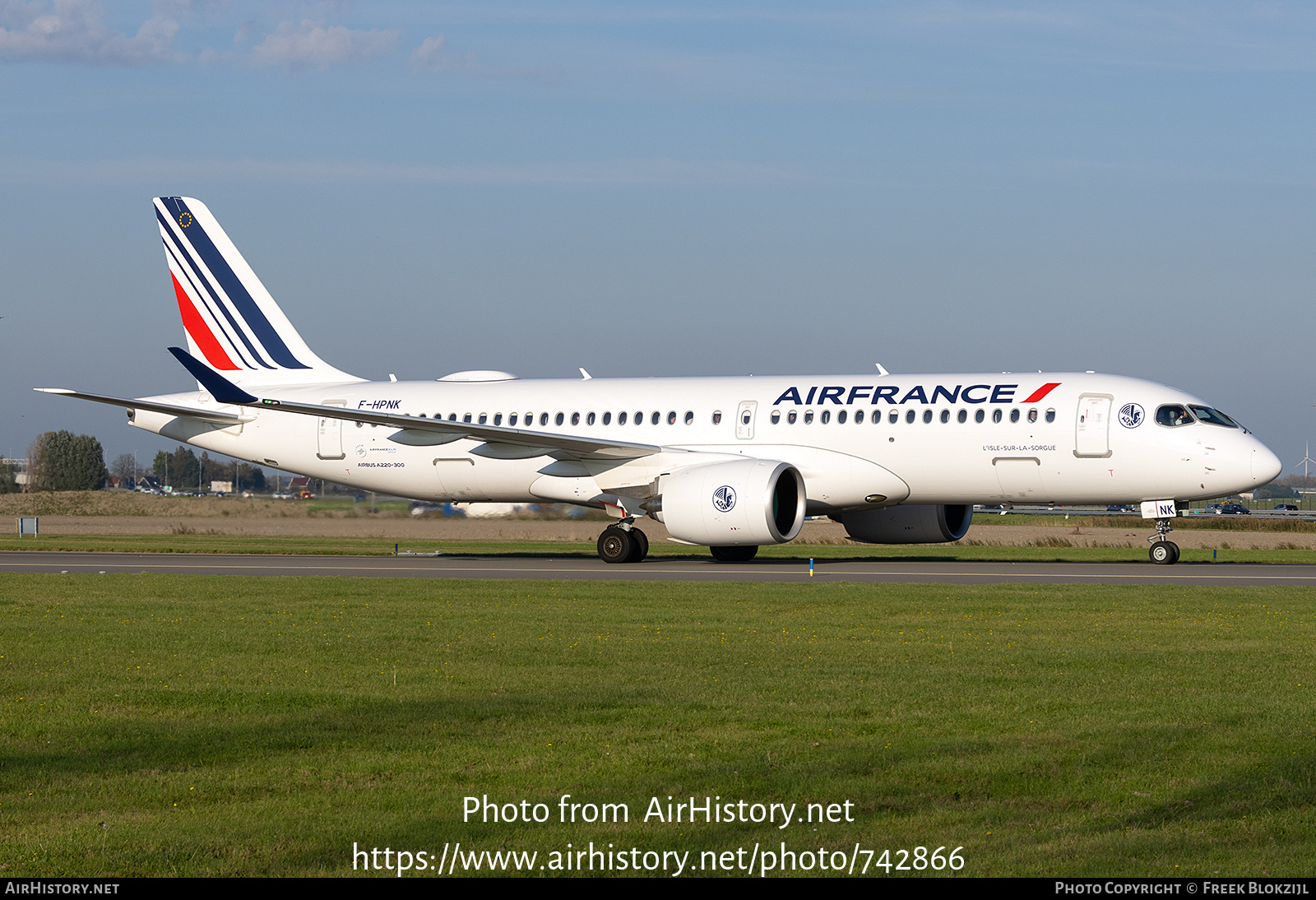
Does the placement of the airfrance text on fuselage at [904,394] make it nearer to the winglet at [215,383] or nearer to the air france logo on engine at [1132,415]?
the air france logo on engine at [1132,415]

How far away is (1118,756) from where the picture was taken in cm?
809

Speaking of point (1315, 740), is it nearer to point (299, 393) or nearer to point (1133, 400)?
point (1133, 400)

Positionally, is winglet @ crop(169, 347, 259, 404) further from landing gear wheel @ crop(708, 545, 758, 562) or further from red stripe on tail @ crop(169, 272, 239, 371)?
landing gear wheel @ crop(708, 545, 758, 562)

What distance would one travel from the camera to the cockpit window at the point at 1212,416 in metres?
26.8

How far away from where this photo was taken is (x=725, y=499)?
2694cm

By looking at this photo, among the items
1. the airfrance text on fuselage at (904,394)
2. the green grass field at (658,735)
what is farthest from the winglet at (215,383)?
the green grass field at (658,735)

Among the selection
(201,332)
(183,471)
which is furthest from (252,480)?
(201,332)

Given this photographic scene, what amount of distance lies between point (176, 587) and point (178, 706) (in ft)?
37.6

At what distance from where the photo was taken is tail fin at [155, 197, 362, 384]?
35781 mm

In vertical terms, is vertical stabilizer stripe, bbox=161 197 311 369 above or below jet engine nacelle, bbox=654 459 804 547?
above

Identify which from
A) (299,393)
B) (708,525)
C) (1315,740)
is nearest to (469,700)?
(1315,740)

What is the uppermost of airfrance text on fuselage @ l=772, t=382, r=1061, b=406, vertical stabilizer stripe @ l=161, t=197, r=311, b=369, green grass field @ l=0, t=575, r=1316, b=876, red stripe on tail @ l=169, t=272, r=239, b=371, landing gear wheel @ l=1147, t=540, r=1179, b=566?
vertical stabilizer stripe @ l=161, t=197, r=311, b=369

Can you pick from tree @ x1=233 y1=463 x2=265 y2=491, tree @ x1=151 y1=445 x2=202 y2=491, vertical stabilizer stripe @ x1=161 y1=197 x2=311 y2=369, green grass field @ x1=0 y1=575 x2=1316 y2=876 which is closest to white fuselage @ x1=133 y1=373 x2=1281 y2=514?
vertical stabilizer stripe @ x1=161 y1=197 x2=311 y2=369
